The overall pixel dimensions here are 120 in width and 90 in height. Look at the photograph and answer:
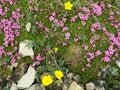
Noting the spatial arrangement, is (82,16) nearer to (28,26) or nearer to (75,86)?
(28,26)

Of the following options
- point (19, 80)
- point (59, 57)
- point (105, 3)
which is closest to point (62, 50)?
point (59, 57)

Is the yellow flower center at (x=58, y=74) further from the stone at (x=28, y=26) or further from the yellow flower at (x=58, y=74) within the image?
the stone at (x=28, y=26)

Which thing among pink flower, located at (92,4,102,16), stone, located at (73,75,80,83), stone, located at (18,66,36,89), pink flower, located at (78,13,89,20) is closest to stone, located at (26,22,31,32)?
stone, located at (18,66,36,89)

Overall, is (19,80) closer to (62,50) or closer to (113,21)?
(62,50)

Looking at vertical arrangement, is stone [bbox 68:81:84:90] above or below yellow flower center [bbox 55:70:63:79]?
below

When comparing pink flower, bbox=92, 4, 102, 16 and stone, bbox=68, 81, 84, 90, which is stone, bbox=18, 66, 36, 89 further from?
pink flower, bbox=92, 4, 102, 16

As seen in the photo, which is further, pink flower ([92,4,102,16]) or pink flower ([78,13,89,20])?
pink flower ([92,4,102,16])
